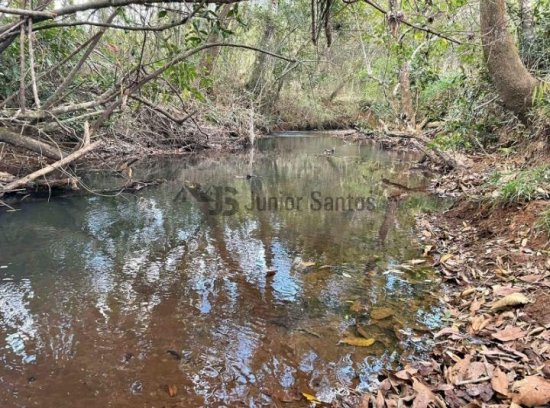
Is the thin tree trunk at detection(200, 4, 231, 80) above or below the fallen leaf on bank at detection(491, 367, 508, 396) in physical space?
above

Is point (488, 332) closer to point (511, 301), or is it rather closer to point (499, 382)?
point (511, 301)

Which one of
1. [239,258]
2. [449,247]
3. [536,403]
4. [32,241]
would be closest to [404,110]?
[449,247]

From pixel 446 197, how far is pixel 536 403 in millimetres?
6122

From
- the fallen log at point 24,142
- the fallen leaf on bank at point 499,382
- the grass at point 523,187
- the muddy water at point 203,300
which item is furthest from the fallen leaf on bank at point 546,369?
the fallen log at point 24,142

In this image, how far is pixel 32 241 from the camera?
5.57 m

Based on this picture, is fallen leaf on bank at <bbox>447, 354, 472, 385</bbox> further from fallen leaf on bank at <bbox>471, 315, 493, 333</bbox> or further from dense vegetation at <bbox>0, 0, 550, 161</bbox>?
dense vegetation at <bbox>0, 0, 550, 161</bbox>

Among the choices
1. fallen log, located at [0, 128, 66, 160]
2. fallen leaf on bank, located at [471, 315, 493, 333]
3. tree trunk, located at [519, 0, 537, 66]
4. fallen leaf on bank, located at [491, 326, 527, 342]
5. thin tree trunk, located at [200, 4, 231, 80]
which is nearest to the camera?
fallen leaf on bank, located at [491, 326, 527, 342]

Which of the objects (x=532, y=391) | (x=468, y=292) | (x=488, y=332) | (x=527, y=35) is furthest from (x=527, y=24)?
(x=532, y=391)

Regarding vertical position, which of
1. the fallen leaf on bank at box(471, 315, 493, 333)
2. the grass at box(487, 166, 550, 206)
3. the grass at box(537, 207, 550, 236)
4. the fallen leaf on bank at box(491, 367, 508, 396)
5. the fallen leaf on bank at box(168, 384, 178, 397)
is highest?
the grass at box(487, 166, 550, 206)

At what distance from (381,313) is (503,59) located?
4.41 m

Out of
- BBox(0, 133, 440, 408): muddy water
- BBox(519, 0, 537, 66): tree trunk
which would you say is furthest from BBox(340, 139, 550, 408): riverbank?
BBox(519, 0, 537, 66): tree trunk

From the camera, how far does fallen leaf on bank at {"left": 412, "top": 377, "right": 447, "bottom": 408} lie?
241 cm

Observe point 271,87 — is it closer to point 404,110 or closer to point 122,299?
point 404,110

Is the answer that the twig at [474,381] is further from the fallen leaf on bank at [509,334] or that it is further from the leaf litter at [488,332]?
the fallen leaf on bank at [509,334]
